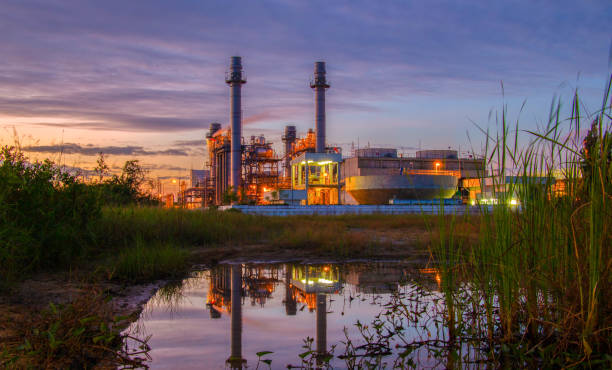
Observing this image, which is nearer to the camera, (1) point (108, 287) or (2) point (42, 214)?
(1) point (108, 287)

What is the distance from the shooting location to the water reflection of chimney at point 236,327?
4605 millimetres

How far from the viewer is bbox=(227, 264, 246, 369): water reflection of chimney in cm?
461

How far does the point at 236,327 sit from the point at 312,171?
42.2 meters

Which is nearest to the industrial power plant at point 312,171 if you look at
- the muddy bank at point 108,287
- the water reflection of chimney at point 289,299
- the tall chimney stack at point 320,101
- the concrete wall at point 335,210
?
the tall chimney stack at point 320,101

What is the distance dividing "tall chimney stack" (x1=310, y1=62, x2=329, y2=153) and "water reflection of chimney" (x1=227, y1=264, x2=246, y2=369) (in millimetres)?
41482

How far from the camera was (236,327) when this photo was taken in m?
5.88

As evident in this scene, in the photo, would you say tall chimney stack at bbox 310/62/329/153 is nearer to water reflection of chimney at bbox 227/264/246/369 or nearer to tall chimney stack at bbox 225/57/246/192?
tall chimney stack at bbox 225/57/246/192

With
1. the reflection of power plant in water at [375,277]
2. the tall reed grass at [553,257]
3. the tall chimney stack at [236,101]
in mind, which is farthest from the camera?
the tall chimney stack at [236,101]

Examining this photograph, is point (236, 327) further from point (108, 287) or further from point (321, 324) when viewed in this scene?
point (108, 287)

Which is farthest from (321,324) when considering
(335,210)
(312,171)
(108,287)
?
(312,171)

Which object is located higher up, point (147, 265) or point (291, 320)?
point (147, 265)

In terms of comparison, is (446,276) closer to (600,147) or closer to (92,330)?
(600,147)

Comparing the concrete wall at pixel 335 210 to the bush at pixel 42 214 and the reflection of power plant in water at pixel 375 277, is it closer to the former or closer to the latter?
the reflection of power plant in water at pixel 375 277

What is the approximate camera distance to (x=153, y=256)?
31.6 ft
